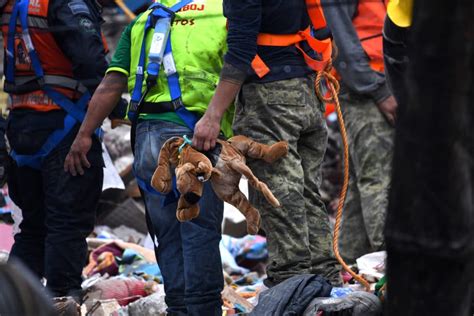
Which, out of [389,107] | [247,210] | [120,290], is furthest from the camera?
[389,107]

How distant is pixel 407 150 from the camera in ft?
9.65

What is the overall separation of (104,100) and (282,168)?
3.58 ft

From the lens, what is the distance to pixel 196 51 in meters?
5.70

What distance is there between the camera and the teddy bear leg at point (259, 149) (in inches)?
221

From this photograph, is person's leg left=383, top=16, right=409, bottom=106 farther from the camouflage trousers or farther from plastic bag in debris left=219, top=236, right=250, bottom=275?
plastic bag in debris left=219, top=236, right=250, bottom=275

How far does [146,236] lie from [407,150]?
675 cm

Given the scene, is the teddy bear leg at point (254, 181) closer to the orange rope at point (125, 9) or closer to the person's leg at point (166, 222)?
the person's leg at point (166, 222)

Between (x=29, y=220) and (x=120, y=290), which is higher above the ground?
(x=29, y=220)

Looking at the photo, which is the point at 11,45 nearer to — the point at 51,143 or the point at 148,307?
the point at 51,143

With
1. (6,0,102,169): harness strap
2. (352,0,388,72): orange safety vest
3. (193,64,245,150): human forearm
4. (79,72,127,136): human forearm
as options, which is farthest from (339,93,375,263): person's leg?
(193,64,245,150): human forearm

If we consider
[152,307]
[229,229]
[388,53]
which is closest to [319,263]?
[152,307]

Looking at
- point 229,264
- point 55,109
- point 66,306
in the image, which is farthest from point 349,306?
point 229,264

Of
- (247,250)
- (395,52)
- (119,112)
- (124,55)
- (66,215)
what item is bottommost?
(247,250)

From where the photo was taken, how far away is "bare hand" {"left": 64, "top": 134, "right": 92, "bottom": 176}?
635cm
